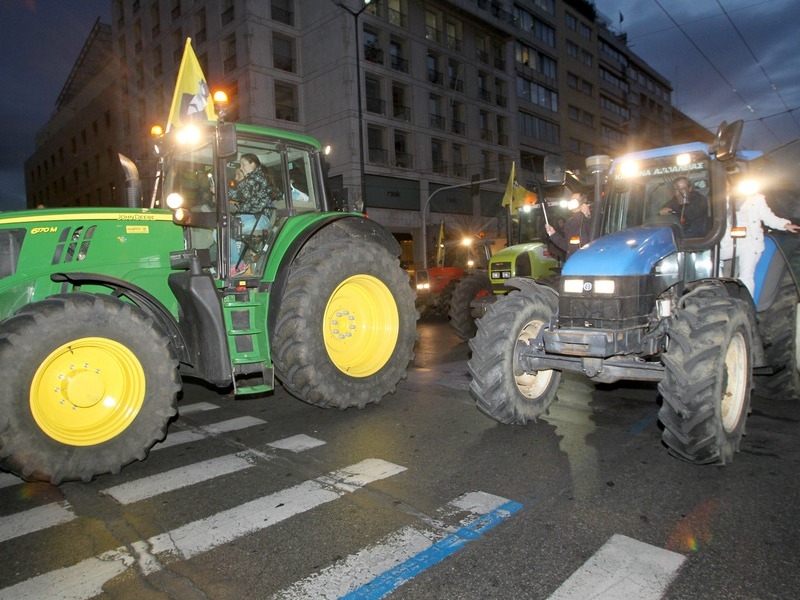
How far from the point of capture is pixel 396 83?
109 feet

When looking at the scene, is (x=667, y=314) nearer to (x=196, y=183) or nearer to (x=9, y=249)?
(x=196, y=183)

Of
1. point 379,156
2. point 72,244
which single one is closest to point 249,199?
point 72,244

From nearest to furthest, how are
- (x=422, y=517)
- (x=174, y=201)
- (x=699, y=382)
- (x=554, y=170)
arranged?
(x=422, y=517) → (x=699, y=382) → (x=174, y=201) → (x=554, y=170)

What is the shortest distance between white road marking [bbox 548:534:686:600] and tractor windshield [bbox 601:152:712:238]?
2.89 m

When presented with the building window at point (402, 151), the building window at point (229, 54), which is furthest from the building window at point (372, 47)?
the building window at point (229, 54)

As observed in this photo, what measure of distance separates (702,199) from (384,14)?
106ft

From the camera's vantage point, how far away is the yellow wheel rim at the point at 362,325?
577cm

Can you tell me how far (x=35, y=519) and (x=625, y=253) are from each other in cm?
450

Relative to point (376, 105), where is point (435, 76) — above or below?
above

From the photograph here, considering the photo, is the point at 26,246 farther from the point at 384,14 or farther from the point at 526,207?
the point at 384,14

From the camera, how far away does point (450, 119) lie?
36.4 m

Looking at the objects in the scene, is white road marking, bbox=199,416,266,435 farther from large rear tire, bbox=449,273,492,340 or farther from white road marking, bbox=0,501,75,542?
large rear tire, bbox=449,273,492,340

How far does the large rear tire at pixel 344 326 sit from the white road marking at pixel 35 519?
6.37 feet

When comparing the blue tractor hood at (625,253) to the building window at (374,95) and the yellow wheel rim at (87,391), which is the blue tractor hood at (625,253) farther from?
the building window at (374,95)
